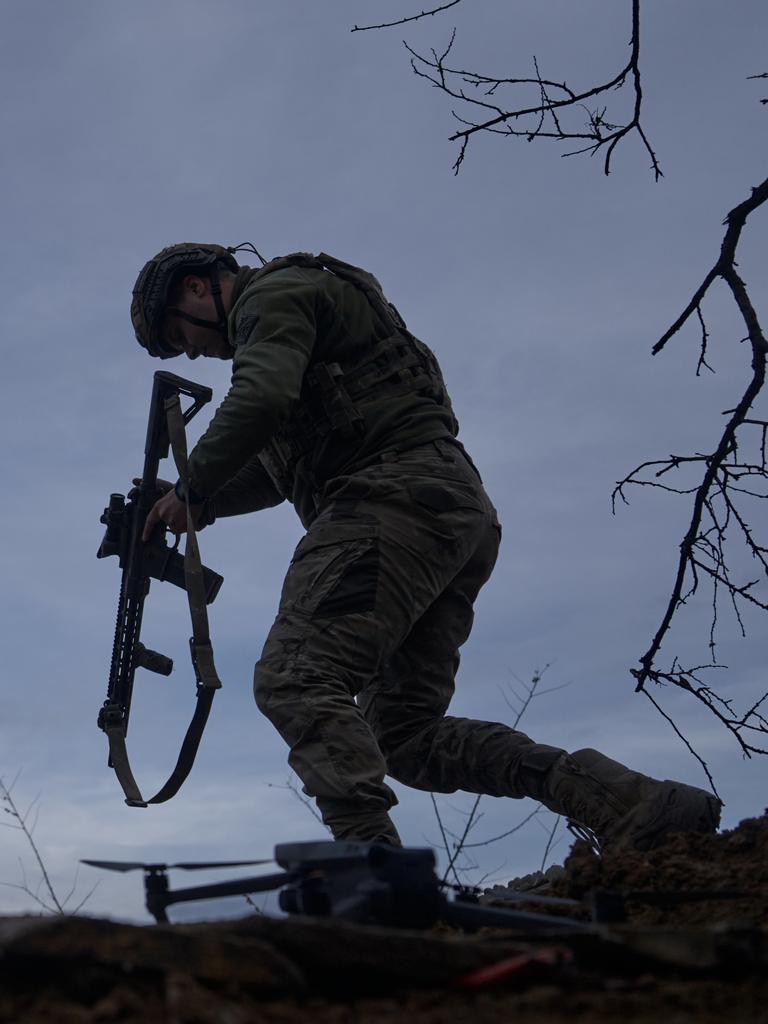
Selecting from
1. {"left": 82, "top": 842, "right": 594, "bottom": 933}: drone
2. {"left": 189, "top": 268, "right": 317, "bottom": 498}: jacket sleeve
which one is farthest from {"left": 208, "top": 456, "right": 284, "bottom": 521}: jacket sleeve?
{"left": 82, "top": 842, "right": 594, "bottom": 933}: drone

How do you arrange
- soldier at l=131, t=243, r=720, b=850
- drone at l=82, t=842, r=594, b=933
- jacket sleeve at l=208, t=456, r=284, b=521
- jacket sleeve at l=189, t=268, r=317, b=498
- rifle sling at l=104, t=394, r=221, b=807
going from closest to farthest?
drone at l=82, t=842, r=594, b=933 → soldier at l=131, t=243, r=720, b=850 → jacket sleeve at l=189, t=268, r=317, b=498 → rifle sling at l=104, t=394, r=221, b=807 → jacket sleeve at l=208, t=456, r=284, b=521

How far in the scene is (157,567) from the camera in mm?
5035

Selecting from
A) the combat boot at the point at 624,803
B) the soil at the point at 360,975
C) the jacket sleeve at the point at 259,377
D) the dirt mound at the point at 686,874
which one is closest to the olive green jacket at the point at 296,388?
the jacket sleeve at the point at 259,377

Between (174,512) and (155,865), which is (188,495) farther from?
(155,865)

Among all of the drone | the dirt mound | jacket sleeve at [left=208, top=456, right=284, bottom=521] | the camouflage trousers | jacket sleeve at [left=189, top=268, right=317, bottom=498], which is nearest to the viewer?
the drone

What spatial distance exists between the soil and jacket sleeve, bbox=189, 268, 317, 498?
6.92 ft

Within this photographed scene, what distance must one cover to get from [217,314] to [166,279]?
0.25m

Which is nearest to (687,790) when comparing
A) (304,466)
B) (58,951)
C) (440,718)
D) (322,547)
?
(440,718)

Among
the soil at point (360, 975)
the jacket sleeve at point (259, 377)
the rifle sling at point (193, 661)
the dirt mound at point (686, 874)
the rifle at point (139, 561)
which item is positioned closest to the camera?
the soil at point (360, 975)

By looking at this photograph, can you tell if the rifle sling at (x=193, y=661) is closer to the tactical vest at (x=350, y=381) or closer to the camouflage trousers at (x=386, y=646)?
the tactical vest at (x=350, y=381)

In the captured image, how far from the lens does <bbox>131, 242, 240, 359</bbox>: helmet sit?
193 inches

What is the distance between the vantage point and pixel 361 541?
410cm

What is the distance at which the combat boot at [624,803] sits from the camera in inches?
162

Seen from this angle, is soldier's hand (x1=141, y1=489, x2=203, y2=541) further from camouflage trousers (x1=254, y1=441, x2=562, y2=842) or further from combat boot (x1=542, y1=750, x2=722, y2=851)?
combat boot (x1=542, y1=750, x2=722, y2=851)
